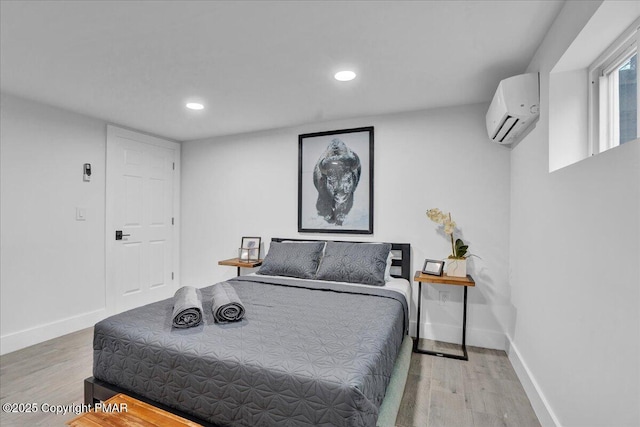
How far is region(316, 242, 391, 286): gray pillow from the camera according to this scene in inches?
110

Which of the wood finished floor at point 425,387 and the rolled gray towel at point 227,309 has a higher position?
the rolled gray towel at point 227,309

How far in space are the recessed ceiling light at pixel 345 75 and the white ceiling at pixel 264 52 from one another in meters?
0.06

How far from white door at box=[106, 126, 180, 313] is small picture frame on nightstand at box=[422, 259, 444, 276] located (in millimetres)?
3335

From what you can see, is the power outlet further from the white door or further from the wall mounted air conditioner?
the white door

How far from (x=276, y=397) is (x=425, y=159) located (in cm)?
255

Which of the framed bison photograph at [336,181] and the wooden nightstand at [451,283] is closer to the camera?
the wooden nightstand at [451,283]

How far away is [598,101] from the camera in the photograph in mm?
1629

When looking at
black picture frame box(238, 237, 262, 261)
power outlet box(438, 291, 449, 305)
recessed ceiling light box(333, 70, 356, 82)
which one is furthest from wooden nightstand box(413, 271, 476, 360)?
black picture frame box(238, 237, 262, 261)

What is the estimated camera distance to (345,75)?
2375 mm

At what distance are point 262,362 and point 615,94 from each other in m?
2.07

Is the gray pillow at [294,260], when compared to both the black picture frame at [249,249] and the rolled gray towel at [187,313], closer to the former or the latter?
the black picture frame at [249,249]

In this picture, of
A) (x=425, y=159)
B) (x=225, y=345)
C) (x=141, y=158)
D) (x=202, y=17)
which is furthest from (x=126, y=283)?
(x=425, y=159)

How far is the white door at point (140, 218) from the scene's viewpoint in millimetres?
3613

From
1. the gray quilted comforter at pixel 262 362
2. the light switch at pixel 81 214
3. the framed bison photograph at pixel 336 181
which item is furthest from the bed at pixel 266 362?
the light switch at pixel 81 214
